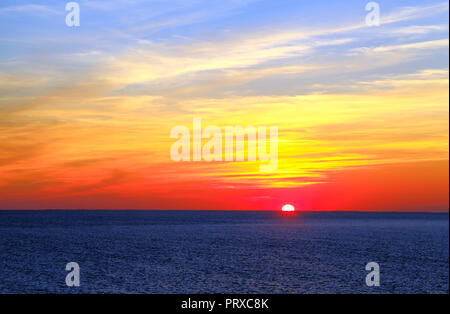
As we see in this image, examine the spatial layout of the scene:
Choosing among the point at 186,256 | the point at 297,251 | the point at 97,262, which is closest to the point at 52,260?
the point at 97,262

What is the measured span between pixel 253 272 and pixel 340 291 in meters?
14.4

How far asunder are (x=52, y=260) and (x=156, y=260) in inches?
658

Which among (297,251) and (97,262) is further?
(297,251)

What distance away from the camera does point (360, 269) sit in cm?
Result: 6606

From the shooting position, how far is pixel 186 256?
255ft
